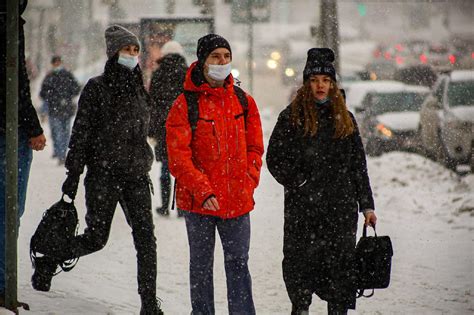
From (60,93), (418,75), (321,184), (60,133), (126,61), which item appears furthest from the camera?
(418,75)

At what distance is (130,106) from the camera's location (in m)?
5.75

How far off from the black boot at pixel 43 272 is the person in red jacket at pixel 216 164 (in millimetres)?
1121

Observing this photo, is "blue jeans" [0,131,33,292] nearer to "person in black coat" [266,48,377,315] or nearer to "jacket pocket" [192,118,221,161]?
"jacket pocket" [192,118,221,161]

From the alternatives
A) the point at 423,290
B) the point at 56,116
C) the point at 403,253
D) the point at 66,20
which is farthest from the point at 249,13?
the point at 66,20

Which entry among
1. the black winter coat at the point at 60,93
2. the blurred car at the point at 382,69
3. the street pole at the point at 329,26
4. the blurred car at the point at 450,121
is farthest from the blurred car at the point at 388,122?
the blurred car at the point at 382,69

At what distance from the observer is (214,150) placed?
5.14m

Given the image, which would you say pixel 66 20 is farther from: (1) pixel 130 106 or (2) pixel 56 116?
(1) pixel 130 106

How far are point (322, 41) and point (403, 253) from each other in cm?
1018

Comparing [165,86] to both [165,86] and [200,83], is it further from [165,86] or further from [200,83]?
[200,83]

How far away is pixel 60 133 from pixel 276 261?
9.01m

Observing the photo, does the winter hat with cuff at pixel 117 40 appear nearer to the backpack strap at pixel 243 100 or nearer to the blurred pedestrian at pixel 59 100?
the backpack strap at pixel 243 100

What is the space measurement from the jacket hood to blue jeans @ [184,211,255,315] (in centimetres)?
75

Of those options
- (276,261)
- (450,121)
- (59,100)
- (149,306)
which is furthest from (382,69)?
(149,306)

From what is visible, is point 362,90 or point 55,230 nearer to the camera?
point 55,230
